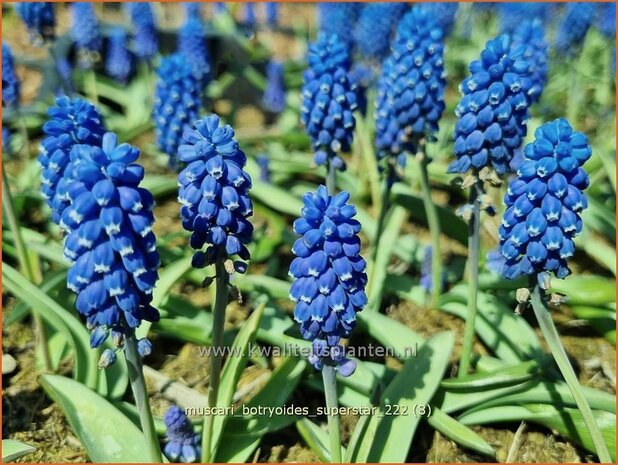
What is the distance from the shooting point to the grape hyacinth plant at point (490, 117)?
13.8ft

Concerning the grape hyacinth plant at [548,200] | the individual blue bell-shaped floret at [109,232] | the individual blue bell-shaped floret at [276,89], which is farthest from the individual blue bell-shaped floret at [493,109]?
the individual blue bell-shaped floret at [276,89]

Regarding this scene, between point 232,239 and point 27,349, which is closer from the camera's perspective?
point 232,239

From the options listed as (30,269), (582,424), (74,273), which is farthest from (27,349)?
(582,424)

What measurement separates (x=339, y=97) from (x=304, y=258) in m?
2.14

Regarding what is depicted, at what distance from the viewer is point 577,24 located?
834cm

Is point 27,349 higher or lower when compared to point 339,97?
lower

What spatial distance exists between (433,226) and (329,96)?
1.48 m

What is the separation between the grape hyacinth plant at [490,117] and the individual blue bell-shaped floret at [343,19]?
449cm

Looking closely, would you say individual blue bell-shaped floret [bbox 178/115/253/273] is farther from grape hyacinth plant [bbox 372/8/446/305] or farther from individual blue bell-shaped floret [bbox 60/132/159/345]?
grape hyacinth plant [bbox 372/8/446/305]

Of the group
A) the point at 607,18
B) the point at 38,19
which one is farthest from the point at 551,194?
the point at 607,18

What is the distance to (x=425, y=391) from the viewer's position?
473cm

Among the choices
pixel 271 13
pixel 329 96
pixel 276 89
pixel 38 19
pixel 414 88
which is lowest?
pixel 329 96

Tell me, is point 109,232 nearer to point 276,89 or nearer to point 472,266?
point 472,266

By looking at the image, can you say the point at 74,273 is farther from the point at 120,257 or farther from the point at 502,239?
the point at 502,239
